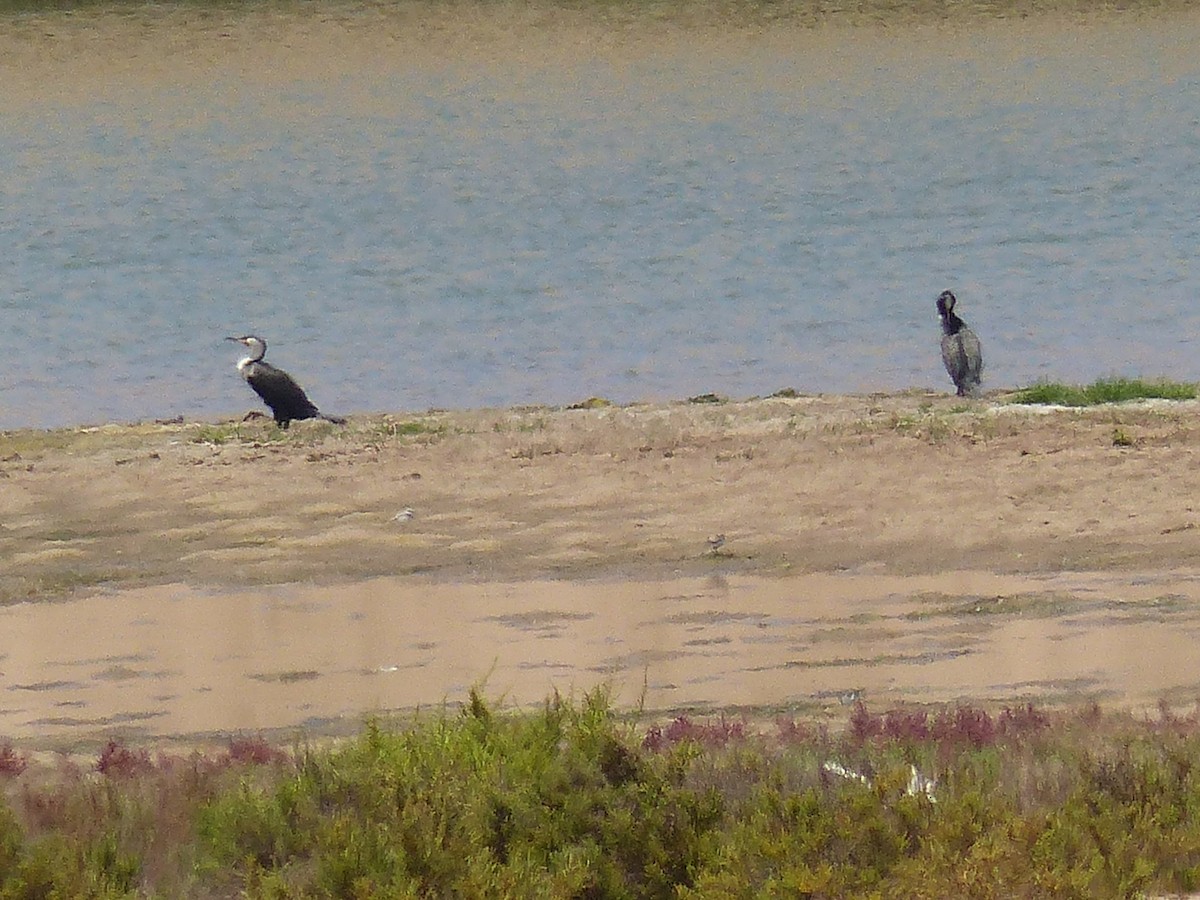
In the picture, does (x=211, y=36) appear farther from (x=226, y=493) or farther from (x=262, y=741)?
(x=262, y=741)

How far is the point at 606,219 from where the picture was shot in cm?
2664

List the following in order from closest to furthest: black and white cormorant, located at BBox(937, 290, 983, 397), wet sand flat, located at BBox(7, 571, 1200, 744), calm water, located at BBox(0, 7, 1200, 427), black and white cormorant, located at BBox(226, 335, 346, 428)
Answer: wet sand flat, located at BBox(7, 571, 1200, 744), black and white cormorant, located at BBox(226, 335, 346, 428), black and white cormorant, located at BBox(937, 290, 983, 397), calm water, located at BBox(0, 7, 1200, 427)

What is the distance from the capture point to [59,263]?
25.6 m

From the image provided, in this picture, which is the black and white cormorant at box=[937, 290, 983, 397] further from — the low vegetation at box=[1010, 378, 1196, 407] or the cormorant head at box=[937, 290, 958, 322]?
the cormorant head at box=[937, 290, 958, 322]

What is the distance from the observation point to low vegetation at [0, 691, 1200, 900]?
512 centimetres

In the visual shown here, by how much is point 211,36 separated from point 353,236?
701 inches

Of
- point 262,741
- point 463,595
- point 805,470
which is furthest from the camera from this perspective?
point 805,470

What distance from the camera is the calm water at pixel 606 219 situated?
19000mm

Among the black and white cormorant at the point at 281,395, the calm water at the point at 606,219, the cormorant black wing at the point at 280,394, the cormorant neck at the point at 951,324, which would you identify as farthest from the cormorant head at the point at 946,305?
the cormorant black wing at the point at 280,394

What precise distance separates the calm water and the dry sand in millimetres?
4354

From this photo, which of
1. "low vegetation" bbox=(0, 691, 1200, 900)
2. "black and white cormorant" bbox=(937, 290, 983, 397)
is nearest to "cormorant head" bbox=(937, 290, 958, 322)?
"black and white cormorant" bbox=(937, 290, 983, 397)

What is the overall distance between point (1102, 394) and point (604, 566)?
17.2 feet

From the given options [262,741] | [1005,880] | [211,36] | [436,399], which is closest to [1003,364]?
[436,399]

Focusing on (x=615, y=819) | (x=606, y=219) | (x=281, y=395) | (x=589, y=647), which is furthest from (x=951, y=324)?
(x=606, y=219)
